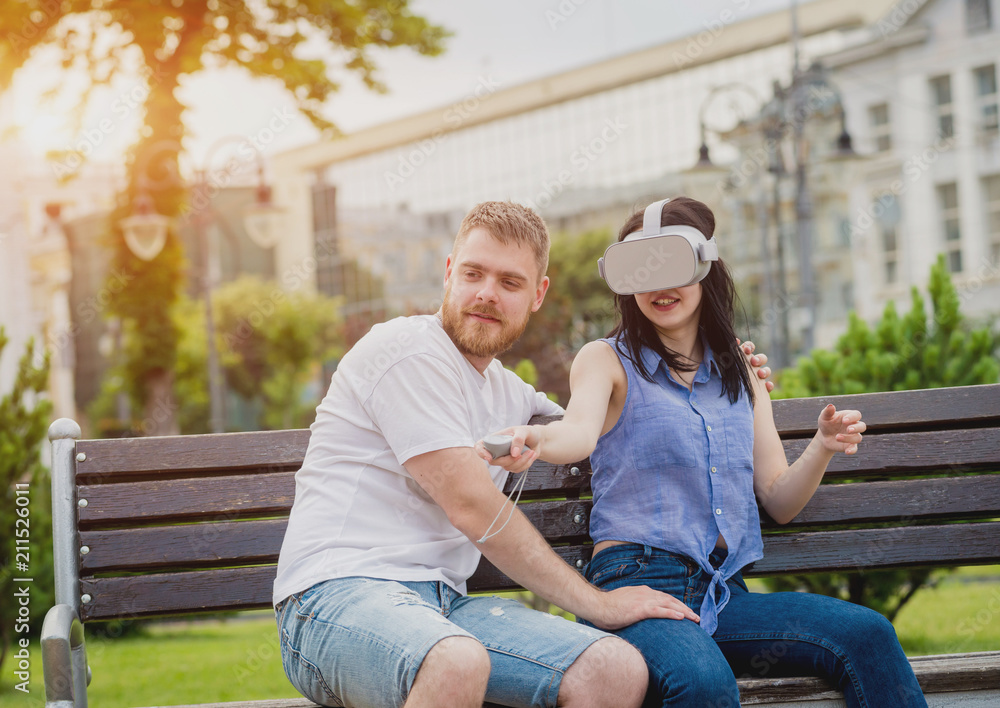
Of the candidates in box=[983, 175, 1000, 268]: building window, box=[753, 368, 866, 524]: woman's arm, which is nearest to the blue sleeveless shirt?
box=[753, 368, 866, 524]: woman's arm

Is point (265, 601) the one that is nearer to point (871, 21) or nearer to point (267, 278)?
point (871, 21)

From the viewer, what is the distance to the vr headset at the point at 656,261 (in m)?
2.81

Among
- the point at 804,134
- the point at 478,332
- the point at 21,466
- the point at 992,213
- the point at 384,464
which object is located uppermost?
the point at 992,213

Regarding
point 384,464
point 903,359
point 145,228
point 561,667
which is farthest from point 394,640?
point 145,228

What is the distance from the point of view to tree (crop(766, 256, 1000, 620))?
4.91 metres

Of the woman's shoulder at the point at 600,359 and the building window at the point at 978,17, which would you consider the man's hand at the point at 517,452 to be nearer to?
the woman's shoulder at the point at 600,359

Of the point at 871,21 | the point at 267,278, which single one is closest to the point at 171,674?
the point at 871,21

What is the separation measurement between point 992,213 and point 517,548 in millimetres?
32097

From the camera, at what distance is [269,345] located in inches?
1641

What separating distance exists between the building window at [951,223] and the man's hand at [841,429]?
31.0 meters

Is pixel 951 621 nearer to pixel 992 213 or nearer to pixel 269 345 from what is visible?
pixel 992 213

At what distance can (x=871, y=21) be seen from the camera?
126 ft

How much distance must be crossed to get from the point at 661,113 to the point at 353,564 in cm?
4195

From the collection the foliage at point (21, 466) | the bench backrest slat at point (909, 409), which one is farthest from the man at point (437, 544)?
the foliage at point (21, 466)
